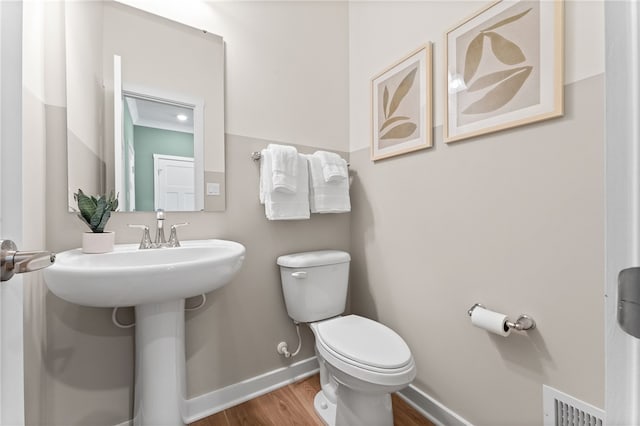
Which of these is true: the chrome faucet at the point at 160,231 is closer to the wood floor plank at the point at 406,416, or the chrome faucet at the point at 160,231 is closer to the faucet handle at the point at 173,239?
the faucet handle at the point at 173,239

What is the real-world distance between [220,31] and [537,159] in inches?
59.8

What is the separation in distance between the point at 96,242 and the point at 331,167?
3.56 feet

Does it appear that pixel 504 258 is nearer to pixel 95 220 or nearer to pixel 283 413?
pixel 283 413

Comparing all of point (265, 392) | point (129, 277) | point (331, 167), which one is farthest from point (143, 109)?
point (265, 392)

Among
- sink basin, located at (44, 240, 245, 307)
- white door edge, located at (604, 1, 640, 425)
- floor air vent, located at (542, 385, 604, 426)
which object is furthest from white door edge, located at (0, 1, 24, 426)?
floor air vent, located at (542, 385, 604, 426)

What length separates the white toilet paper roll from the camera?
3.17 ft

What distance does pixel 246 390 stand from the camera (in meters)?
1.42

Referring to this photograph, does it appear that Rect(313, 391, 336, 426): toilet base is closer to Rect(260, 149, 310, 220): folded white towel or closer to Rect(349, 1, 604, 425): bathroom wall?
Rect(349, 1, 604, 425): bathroom wall

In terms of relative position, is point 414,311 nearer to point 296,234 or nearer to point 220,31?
point 296,234

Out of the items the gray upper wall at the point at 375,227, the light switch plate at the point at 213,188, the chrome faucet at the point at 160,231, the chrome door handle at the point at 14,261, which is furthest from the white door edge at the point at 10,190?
the light switch plate at the point at 213,188

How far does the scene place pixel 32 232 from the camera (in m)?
0.89

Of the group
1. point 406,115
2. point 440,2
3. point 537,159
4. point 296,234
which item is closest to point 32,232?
point 296,234

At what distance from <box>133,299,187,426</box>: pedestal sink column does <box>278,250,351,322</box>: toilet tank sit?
0.56 metres

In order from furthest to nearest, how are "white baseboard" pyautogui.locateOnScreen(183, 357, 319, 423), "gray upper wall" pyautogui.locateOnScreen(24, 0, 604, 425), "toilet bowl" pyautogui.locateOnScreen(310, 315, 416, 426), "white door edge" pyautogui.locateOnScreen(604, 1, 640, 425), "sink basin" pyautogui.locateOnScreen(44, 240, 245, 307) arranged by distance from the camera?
1. "white baseboard" pyautogui.locateOnScreen(183, 357, 319, 423)
2. "toilet bowl" pyautogui.locateOnScreen(310, 315, 416, 426)
3. "gray upper wall" pyautogui.locateOnScreen(24, 0, 604, 425)
4. "sink basin" pyautogui.locateOnScreen(44, 240, 245, 307)
5. "white door edge" pyautogui.locateOnScreen(604, 1, 640, 425)
